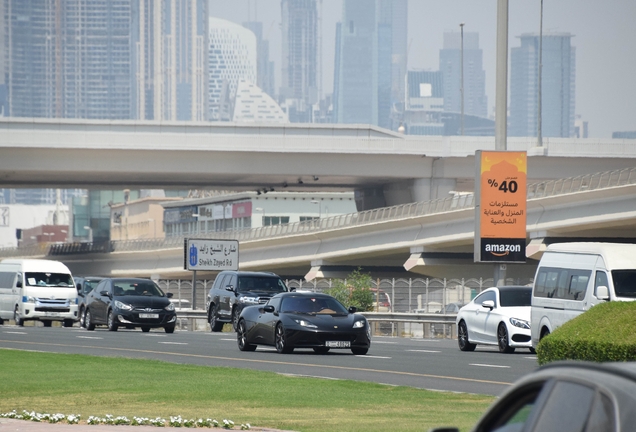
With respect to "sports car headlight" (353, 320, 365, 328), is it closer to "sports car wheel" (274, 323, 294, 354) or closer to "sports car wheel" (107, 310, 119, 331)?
"sports car wheel" (274, 323, 294, 354)

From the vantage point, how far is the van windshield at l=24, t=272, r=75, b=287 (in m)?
44.2

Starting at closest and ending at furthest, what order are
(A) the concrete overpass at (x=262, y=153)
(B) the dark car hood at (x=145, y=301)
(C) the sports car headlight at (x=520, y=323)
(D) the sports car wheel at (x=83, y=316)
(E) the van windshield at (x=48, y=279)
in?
(C) the sports car headlight at (x=520, y=323), (B) the dark car hood at (x=145, y=301), (D) the sports car wheel at (x=83, y=316), (E) the van windshield at (x=48, y=279), (A) the concrete overpass at (x=262, y=153)

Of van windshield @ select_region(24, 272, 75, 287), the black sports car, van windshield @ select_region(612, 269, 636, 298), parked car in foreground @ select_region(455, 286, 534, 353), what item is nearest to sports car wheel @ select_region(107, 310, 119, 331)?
van windshield @ select_region(24, 272, 75, 287)

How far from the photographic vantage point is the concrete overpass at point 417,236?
53.8 meters

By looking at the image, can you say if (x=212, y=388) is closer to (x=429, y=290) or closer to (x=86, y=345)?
(x=86, y=345)

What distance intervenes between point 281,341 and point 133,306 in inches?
506

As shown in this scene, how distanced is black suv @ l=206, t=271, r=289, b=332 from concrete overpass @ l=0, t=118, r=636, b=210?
2704 centimetres

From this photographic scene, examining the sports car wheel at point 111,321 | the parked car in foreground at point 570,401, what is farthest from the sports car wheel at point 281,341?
the parked car in foreground at point 570,401

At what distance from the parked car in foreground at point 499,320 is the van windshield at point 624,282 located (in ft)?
14.9

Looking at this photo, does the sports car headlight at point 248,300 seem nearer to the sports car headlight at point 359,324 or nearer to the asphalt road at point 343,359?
the asphalt road at point 343,359

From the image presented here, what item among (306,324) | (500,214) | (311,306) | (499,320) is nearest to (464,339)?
(499,320)

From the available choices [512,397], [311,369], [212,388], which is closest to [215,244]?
[311,369]

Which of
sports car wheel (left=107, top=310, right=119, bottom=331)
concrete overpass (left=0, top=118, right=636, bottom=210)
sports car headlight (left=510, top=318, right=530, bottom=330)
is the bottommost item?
sports car wheel (left=107, top=310, right=119, bottom=331)

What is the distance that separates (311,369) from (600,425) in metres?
17.9
